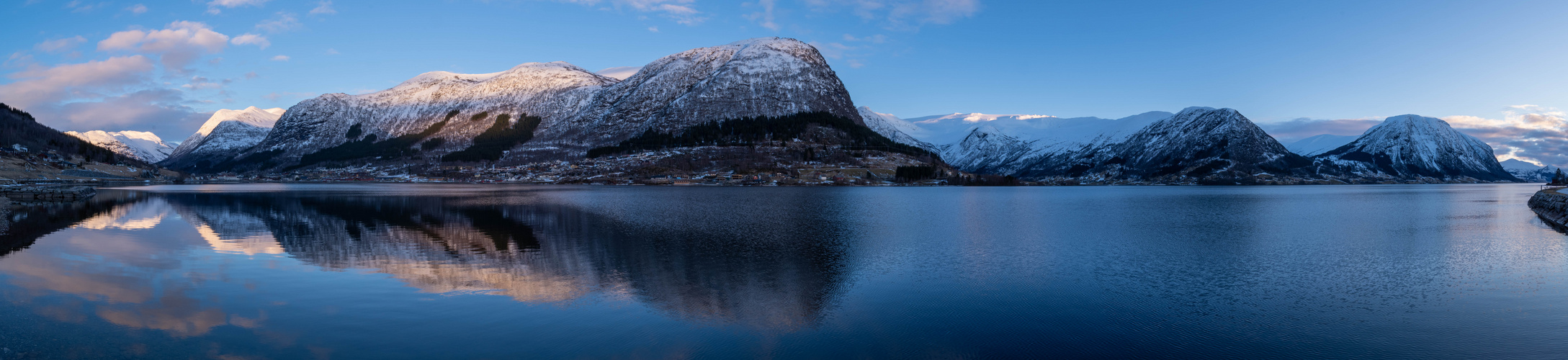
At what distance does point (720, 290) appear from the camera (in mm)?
21859

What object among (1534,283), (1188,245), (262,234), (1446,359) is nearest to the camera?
(1446,359)

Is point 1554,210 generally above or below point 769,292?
above

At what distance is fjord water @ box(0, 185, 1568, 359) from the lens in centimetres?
1538

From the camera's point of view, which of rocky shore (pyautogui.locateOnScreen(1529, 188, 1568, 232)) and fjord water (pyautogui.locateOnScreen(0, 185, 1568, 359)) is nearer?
fjord water (pyautogui.locateOnScreen(0, 185, 1568, 359))

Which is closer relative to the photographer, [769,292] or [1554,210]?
[769,292]

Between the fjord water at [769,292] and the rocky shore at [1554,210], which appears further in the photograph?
the rocky shore at [1554,210]

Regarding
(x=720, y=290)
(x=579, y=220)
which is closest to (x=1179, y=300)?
(x=720, y=290)

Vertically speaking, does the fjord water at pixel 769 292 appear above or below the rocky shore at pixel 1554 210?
below

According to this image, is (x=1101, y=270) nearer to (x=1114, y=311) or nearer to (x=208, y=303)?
(x=1114, y=311)

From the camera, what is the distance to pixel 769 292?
2189 centimetres

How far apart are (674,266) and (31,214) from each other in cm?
5843

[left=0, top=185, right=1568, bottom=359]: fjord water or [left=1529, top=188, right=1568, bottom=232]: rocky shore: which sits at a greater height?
[left=1529, top=188, right=1568, bottom=232]: rocky shore

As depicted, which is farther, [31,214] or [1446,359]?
[31,214]

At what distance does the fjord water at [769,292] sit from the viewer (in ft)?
50.5
